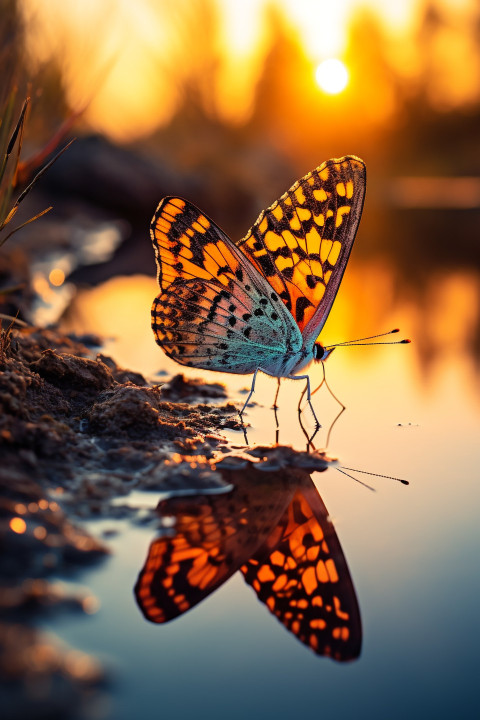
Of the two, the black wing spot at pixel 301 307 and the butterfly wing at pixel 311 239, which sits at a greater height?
the butterfly wing at pixel 311 239

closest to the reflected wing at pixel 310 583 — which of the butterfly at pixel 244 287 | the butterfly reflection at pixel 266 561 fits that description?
the butterfly reflection at pixel 266 561

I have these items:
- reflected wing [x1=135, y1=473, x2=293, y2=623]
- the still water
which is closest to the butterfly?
the still water

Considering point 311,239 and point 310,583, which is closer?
point 310,583

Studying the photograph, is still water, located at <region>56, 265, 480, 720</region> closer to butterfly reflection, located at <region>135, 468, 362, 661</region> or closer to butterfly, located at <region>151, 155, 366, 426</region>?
butterfly reflection, located at <region>135, 468, 362, 661</region>

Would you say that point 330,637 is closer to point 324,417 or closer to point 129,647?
point 129,647

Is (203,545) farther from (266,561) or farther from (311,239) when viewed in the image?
(311,239)

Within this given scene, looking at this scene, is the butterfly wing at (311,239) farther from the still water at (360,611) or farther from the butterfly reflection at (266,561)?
the butterfly reflection at (266,561)

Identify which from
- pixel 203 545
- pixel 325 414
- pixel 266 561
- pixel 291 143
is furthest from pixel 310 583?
pixel 291 143
